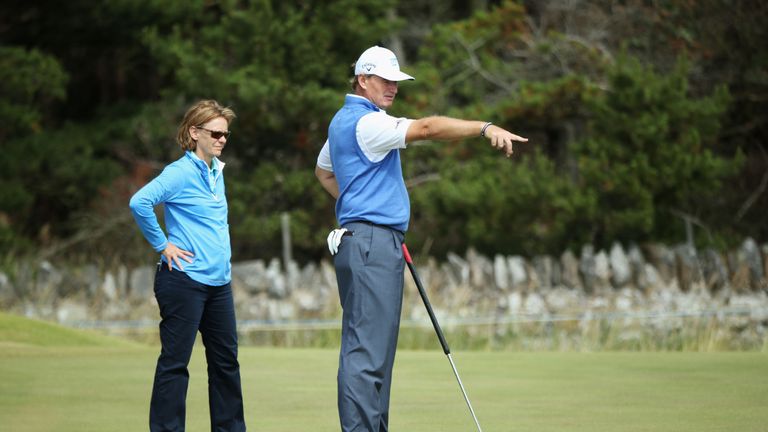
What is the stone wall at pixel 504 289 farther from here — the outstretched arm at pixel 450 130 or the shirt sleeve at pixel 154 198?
the outstretched arm at pixel 450 130

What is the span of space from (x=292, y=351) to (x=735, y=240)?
736 cm

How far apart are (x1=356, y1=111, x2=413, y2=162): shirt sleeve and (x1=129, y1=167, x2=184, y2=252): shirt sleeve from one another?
78 cm

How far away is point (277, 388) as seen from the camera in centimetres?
704

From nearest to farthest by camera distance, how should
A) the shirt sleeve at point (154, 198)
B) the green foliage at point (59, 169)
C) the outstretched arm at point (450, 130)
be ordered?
the outstretched arm at point (450, 130), the shirt sleeve at point (154, 198), the green foliage at point (59, 169)

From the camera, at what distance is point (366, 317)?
4.44 metres

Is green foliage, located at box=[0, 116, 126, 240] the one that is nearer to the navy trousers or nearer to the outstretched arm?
the navy trousers

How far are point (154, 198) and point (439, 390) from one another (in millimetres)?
2779

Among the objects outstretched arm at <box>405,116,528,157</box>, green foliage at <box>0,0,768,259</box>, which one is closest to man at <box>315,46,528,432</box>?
outstretched arm at <box>405,116,528,157</box>

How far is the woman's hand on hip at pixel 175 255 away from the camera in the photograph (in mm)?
4703

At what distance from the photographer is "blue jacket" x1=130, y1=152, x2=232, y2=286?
15.5 ft

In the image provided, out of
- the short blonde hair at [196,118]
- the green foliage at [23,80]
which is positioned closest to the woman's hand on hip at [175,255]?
the short blonde hair at [196,118]

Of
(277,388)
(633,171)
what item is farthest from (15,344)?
(633,171)

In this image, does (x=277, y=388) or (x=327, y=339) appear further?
(x=327, y=339)

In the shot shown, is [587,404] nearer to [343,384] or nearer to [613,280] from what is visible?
[343,384]
